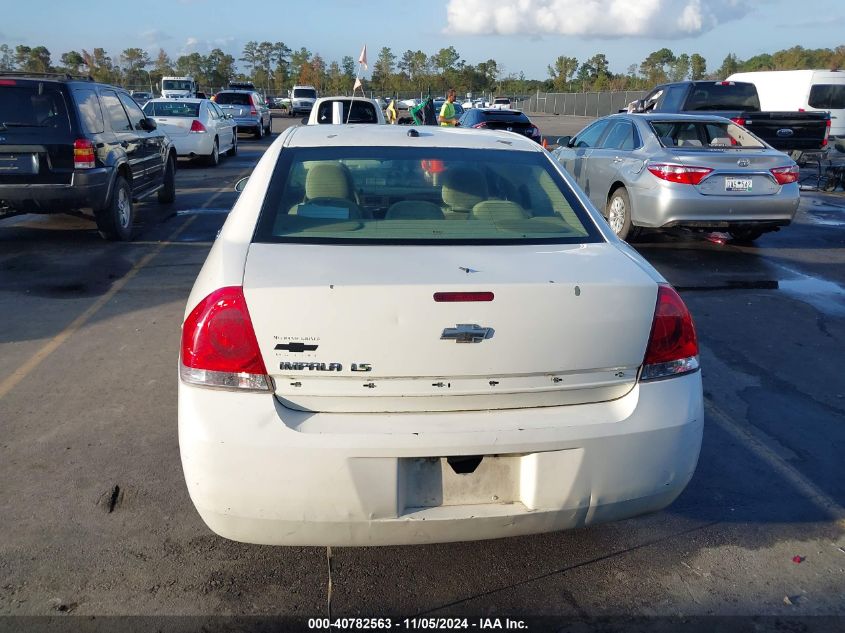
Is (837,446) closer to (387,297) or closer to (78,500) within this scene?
(387,297)

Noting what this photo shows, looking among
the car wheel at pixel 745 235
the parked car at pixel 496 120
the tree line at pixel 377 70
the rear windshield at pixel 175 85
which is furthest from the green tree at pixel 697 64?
the car wheel at pixel 745 235

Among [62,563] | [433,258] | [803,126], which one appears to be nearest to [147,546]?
Answer: [62,563]

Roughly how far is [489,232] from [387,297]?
826mm

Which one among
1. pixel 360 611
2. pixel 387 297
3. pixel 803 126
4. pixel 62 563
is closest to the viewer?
pixel 387 297

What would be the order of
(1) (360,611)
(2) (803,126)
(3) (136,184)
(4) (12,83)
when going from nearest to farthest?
(1) (360,611) < (4) (12,83) < (3) (136,184) < (2) (803,126)

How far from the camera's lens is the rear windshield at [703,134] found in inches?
363

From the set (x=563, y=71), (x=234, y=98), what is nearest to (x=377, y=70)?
(x=563, y=71)

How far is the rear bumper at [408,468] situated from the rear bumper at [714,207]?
6358mm

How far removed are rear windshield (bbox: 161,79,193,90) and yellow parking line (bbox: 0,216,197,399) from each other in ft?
131

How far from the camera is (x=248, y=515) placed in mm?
2574

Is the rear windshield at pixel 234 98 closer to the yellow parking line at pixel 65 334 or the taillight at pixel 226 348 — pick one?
the yellow parking line at pixel 65 334

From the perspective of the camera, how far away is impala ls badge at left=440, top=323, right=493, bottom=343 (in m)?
2.56

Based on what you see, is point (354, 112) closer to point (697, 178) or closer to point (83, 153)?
point (83, 153)

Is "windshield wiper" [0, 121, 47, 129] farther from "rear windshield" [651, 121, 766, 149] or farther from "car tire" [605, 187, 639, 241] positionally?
"rear windshield" [651, 121, 766, 149]
